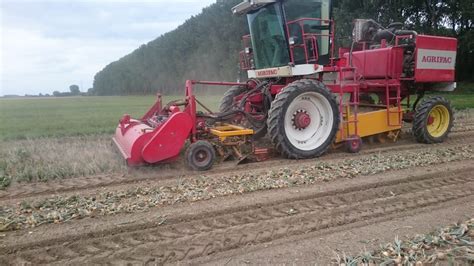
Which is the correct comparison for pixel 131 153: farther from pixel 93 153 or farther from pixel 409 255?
pixel 409 255

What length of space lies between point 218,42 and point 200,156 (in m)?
34.8

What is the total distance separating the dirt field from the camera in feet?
11.3

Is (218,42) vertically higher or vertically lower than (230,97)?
higher

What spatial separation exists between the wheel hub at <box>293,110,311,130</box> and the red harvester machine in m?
0.02

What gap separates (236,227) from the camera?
3916 mm

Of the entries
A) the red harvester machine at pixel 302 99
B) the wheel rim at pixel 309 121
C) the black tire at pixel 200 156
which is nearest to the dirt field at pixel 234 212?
the black tire at pixel 200 156

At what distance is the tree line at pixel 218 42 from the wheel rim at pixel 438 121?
2.55m

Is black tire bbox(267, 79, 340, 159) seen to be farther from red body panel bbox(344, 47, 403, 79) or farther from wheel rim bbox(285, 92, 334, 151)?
red body panel bbox(344, 47, 403, 79)

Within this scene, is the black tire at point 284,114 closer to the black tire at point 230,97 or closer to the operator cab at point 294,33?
the operator cab at point 294,33

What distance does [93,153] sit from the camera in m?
7.26

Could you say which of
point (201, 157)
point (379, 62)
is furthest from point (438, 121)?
point (201, 157)

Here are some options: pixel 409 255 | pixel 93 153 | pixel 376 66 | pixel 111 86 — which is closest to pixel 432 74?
pixel 376 66

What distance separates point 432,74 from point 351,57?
66.0 inches

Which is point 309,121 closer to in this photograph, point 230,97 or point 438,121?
point 230,97
